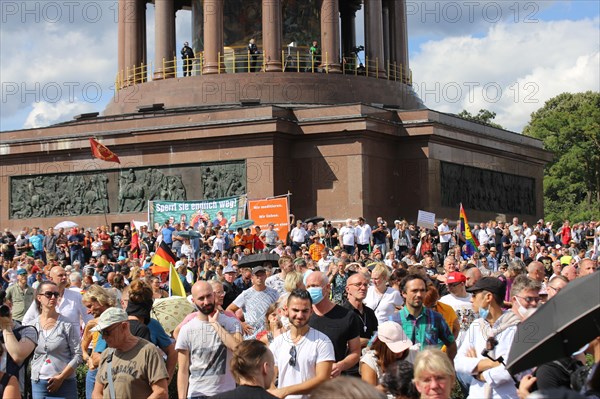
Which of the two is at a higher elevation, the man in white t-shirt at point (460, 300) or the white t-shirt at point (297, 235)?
the white t-shirt at point (297, 235)

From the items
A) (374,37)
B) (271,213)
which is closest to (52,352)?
(271,213)

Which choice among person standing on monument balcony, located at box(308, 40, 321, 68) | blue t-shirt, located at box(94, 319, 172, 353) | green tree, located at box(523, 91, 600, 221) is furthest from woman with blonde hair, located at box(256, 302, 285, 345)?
green tree, located at box(523, 91, 600, 221)

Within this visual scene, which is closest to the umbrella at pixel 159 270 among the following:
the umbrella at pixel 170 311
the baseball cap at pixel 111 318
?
the umbrella at pixel 170 311

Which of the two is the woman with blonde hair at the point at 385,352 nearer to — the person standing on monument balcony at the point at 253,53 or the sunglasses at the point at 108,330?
the sunglasses at the point at 108,330

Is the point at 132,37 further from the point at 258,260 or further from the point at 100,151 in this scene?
the point at 258,260

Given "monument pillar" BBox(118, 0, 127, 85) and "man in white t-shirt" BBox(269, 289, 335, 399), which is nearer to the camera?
"man in white t-shirt" BBox(269, 289, 335, 399)

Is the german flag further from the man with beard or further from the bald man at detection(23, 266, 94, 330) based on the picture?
the man with beard

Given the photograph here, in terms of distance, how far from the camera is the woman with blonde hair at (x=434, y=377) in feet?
20.9

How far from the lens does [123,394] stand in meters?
8.15

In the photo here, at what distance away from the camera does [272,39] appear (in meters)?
39.4

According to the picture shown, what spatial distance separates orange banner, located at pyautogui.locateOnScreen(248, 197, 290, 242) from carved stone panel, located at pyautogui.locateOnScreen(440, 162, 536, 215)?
285 inches

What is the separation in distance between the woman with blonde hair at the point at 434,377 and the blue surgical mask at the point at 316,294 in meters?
2.83

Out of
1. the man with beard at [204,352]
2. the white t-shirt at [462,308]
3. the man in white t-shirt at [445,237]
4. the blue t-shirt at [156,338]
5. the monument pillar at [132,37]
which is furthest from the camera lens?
the monument pillar at [132,37]

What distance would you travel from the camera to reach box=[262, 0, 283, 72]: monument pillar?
129ft
